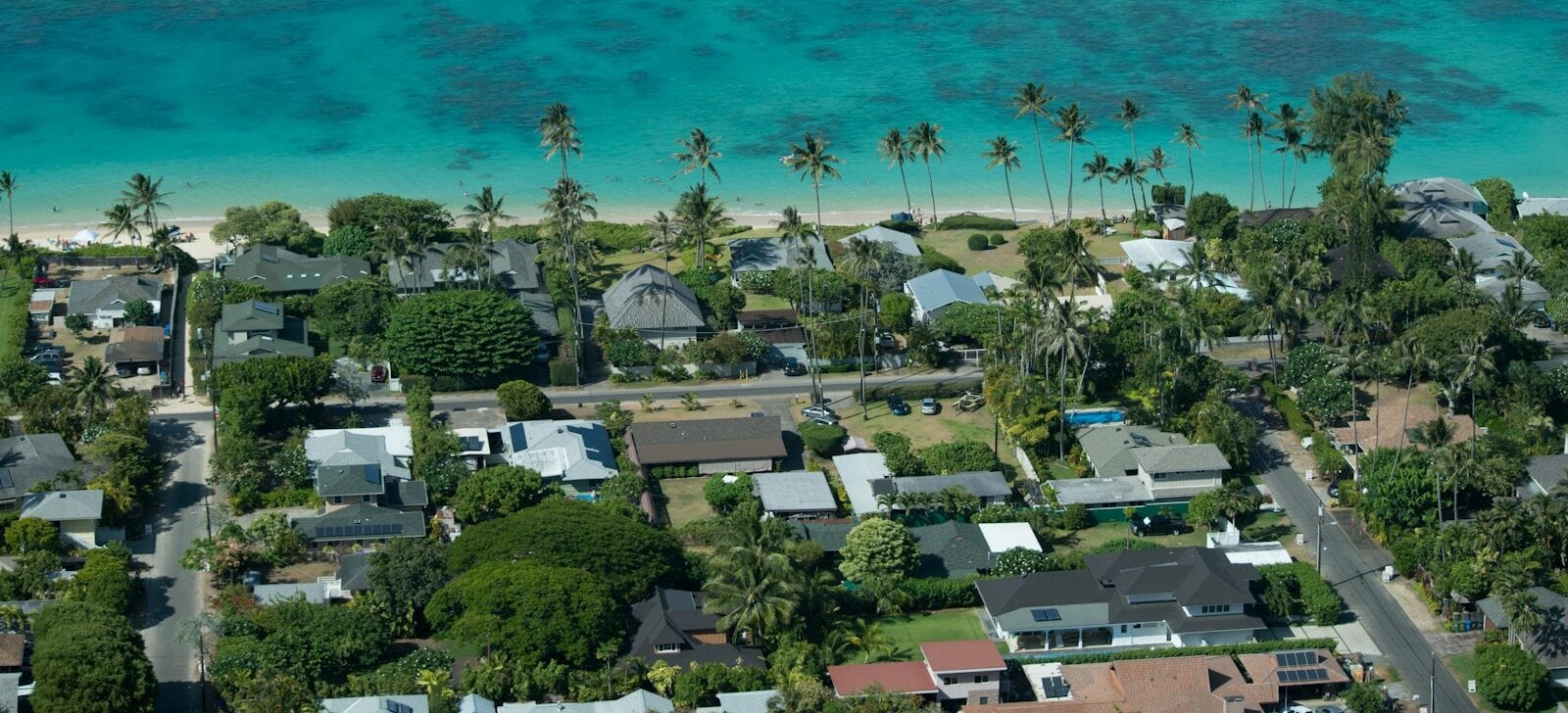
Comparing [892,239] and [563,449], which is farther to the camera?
[892,239]

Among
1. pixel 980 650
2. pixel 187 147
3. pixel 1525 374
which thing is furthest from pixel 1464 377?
pixel 187 147

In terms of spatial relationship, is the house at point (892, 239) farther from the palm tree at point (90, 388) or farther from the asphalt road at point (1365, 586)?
the palm tree at point (90, 388)

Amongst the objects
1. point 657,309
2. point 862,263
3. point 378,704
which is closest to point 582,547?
point 378,704

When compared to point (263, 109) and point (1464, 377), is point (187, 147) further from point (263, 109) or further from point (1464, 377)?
point (1464, 377)

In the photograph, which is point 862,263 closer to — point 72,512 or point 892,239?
point 892,239

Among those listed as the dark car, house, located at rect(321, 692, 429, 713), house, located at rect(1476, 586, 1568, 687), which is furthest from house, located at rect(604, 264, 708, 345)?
house, located at rect(1476, 586, 1568, 687)

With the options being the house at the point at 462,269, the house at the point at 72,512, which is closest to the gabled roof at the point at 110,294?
the house at the point at 462,269
